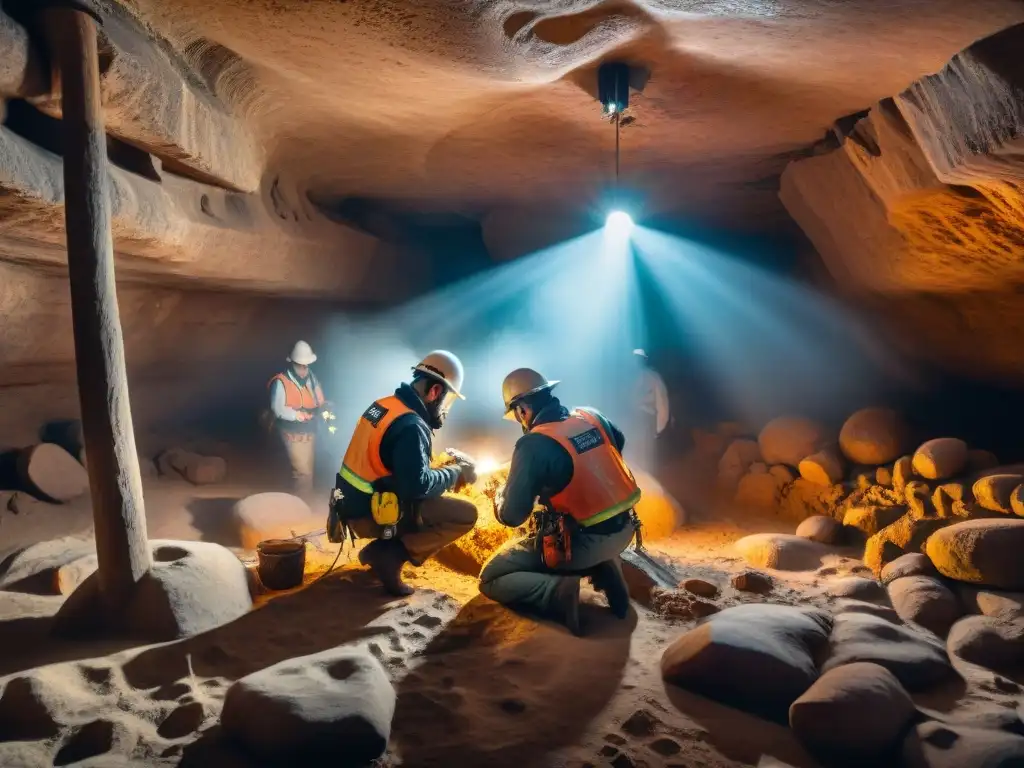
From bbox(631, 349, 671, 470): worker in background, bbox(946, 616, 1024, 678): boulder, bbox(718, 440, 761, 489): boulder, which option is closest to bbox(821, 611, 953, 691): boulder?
bbox(946, 616, 1024, 678): boulder

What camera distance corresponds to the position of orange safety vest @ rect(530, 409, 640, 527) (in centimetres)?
424

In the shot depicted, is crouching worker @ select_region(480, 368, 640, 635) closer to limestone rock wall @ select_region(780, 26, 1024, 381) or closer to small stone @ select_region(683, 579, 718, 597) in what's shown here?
small stone @ select_region(683, 579, 718, 597)

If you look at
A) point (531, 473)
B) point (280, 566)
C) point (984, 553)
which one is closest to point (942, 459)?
point (984, 553)

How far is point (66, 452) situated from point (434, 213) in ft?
16.8

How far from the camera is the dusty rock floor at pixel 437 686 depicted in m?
2.88

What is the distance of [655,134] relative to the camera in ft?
20.4

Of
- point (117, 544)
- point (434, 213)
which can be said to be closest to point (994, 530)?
point (117, 544)

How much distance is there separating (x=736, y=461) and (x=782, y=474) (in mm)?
706

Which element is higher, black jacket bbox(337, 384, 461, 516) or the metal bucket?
black jacket bbox(337, 384, 461, 516)

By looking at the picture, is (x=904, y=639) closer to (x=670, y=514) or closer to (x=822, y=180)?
(x=670, y=514)

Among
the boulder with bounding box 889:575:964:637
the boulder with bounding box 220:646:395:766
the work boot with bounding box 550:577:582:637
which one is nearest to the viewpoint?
the boulder with bounding box 220:646:395:766

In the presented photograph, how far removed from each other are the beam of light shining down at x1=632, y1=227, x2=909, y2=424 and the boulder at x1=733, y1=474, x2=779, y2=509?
1.72 metres

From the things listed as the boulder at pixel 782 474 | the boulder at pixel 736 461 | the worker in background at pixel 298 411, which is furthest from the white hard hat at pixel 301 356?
the boulder at pixel 782 474

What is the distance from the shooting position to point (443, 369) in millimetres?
4863
